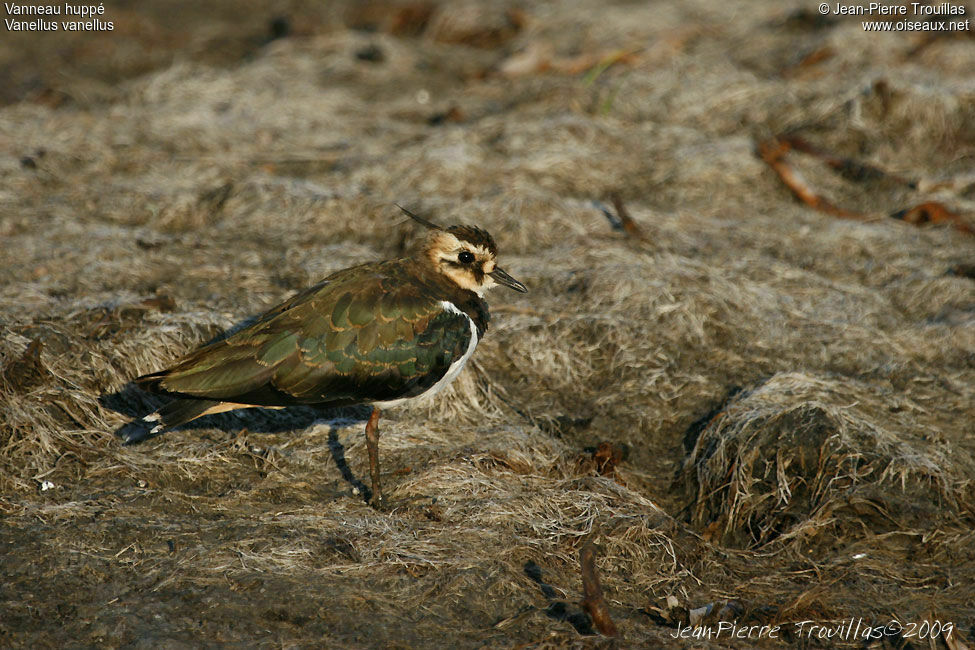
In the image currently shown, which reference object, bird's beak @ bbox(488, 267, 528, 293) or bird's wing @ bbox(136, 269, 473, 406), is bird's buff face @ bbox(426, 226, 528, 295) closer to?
bird's beak @ bbox(488, 267, 528, 293)

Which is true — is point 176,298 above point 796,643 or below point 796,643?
above

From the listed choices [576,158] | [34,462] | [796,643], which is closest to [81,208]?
[34,462]

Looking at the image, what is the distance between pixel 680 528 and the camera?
222 inches

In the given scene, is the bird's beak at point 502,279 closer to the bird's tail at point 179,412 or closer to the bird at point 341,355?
the bird at point 341,355

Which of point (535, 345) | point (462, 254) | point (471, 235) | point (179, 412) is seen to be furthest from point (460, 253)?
point (179, 412)

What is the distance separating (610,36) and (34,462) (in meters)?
10.3

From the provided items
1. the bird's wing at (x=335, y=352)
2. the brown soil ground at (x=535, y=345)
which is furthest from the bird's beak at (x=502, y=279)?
the brown soil ground at (x=535, y=345)

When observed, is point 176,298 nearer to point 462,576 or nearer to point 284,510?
point 284,510

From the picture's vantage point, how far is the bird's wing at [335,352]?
5.52 meters

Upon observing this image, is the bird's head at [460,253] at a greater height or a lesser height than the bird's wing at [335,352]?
greater

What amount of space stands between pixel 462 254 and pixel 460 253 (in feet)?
0.05

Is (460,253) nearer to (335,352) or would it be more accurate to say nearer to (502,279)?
(502,279)

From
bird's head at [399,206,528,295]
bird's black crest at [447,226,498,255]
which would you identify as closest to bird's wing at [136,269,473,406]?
bird's head at [399,206,528,295]

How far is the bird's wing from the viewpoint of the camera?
217 inches
